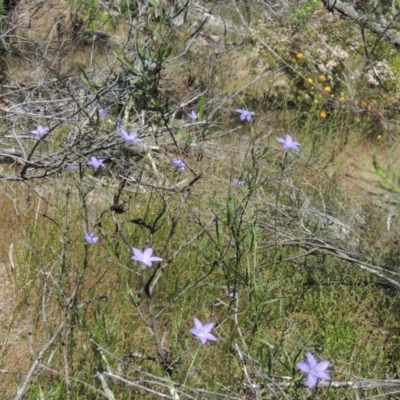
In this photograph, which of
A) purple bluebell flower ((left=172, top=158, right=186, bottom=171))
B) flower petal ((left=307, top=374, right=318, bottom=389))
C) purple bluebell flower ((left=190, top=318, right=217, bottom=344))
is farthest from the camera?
purple bluebell flower ((left=172, top=158, right=186, bottom=171))

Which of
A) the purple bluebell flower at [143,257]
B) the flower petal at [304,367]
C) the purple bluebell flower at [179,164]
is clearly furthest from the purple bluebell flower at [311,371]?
the purple bluebell flower at [179,164]

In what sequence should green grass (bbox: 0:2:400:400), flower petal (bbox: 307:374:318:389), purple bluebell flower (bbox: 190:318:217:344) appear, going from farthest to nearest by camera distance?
green grass (bbox: 0:2:400:400), purple bluebell flower (bbox: 190:318:217:344), flower petal (bbox: 307:374:318:389)

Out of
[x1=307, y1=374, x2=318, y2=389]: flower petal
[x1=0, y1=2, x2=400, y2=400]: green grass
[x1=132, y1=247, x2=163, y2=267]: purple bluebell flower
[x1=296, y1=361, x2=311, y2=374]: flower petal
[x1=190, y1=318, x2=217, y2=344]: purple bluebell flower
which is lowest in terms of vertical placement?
[x1=0, y1=2, x2=400, y2=400]: green grass

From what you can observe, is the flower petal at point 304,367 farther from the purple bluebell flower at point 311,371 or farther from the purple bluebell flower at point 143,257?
the purple bluebell flower at point 143,257

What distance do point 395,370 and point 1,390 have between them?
1.58 m

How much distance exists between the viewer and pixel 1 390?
228 centimetres

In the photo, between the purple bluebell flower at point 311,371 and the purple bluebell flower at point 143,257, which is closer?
the purple bluebell flower at point 311,371

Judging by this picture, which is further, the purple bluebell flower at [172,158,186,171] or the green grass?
the purple bluebell flower at [172,158,186,171]

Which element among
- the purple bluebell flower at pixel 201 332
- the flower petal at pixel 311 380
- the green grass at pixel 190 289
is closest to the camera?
the flower petal at pixel 311 380

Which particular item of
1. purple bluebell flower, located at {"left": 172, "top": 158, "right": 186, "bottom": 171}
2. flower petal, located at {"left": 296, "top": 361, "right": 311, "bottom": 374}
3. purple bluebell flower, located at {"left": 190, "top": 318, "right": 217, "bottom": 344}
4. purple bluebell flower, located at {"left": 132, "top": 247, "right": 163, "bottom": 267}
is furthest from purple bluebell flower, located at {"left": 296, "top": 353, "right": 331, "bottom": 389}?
purple bluebell flower, located at {"left": 172, "top": 158, "right": 186, "bottom": 171}

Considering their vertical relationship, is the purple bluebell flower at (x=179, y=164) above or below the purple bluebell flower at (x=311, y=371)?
below

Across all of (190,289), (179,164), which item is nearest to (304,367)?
(190,289)

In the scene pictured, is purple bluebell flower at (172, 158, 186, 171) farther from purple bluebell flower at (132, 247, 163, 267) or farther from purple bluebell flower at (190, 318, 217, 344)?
purple bluebell flower at (190, 318, 217, 344)

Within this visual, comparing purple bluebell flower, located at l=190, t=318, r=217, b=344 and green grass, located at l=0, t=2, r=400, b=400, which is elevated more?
purple bluebell flower, located at l=190, t=318, r=217, b=344
